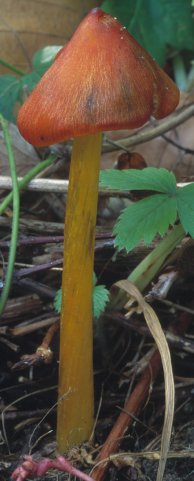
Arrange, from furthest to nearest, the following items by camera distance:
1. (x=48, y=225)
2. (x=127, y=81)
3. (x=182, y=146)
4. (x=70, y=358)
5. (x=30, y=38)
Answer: (x=30, y=38)
(x=182, y=146)
(x=48, y=225)
(x=70, y=358)
(x=127, y=81)

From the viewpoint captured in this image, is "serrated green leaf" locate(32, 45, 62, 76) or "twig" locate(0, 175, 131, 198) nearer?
"twig" locate(0, 175, 131, 198)

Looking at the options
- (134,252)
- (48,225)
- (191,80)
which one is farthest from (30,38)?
(134,252)

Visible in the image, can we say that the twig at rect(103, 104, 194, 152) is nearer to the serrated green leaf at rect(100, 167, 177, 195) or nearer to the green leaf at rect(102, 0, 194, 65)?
the green leaf at rect(102, 0, 194, 65)

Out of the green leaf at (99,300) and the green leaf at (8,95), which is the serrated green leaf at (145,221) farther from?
the green leaf at (8,95)

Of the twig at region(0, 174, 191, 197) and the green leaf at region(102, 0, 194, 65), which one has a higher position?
the green leaf at region(102, 0, 194, 65)

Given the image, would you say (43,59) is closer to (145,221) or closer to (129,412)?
(145,221)

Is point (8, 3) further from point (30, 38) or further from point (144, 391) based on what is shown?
point (144, 391)

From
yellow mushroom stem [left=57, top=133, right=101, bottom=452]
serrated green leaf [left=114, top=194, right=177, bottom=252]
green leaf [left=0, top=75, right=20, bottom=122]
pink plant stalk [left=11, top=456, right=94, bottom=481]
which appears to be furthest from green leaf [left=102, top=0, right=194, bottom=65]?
pink plant stalk [left=11, top=456, right=94, bottom=481]
